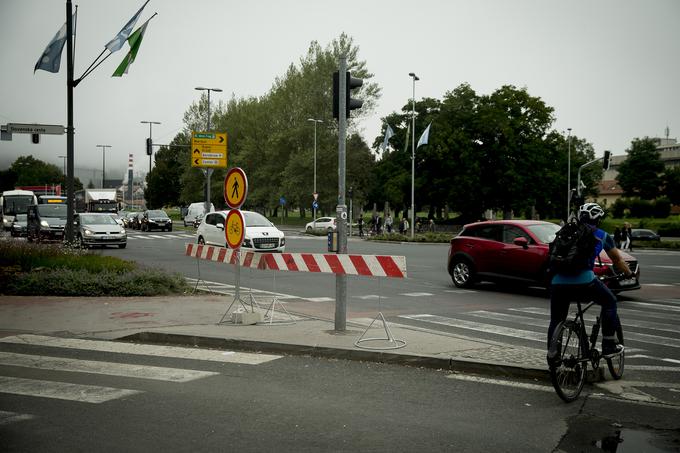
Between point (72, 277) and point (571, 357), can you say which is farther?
point (72, 277)

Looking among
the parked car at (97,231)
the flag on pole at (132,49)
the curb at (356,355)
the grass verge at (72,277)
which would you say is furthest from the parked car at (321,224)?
the curb at (356,355)

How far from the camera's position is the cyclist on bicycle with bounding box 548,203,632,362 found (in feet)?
19.9

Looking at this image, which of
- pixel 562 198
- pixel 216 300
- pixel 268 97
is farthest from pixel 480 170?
pixel 216 300

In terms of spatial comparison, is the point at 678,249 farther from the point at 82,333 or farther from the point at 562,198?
the point at 82,333

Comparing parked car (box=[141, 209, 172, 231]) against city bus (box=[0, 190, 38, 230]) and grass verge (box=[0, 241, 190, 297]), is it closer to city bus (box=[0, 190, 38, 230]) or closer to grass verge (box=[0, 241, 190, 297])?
city bus (box=[0, 190, 38, 230])

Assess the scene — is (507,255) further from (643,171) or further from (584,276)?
(643,171)

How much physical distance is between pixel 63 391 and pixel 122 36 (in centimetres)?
1365

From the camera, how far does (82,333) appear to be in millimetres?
9125

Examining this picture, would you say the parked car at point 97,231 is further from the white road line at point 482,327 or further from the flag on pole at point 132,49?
the white road line at point 482,327

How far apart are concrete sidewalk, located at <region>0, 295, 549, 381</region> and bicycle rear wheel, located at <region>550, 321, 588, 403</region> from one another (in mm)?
605

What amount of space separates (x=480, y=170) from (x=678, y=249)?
21.5 meters

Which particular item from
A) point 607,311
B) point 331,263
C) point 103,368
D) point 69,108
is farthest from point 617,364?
point 69,108

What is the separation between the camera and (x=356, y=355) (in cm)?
760

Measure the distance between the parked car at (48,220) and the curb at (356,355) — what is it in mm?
24503
